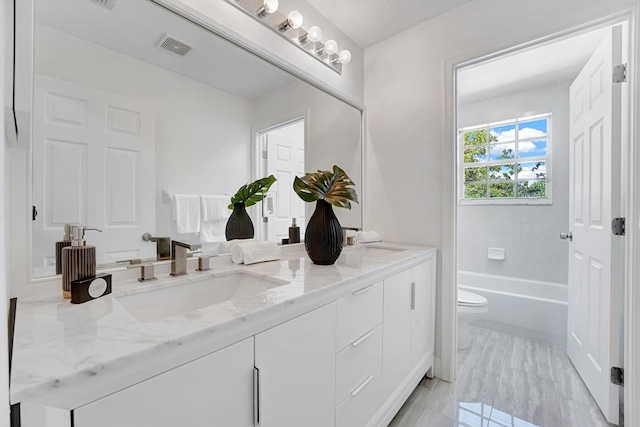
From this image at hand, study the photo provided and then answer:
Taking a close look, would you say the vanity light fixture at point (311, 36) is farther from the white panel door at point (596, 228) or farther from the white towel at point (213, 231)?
the white panel door at point (596, 228)

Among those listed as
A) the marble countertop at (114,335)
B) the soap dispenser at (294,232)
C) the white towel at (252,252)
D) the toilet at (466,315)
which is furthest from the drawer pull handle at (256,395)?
the toilet at (466,315)

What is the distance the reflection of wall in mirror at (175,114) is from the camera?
882 mm

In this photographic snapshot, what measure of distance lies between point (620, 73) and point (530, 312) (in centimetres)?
189

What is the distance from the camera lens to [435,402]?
1594 mm

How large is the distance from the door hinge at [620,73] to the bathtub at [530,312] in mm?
1792

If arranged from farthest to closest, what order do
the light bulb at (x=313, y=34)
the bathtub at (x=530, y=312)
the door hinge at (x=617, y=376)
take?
the bathtub at (x=530, y=312), the light bulb at (x=313, y=34), the door hinge at (x=617, y=376)

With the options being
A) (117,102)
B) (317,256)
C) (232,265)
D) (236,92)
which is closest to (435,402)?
(317,256)

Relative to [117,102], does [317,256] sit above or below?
below

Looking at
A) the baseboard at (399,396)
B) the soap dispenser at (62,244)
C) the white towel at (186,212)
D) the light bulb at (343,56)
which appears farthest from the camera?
the light bulb at (343,56)

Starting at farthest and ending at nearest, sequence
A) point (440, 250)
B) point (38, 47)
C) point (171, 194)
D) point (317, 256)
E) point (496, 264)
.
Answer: point (496, 264), point (440, 250), point (317, 256), point (171, 194), point (38, 47)

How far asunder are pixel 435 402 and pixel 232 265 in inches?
54.0

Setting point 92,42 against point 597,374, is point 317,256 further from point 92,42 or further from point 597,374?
point 597,374

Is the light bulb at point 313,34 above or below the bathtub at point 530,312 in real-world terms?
above

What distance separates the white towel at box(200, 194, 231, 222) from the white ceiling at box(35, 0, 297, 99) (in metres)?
0.51
